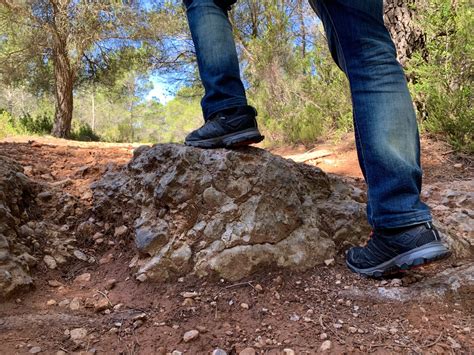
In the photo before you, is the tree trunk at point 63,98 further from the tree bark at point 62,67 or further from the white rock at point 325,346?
the white rock at point 325,346

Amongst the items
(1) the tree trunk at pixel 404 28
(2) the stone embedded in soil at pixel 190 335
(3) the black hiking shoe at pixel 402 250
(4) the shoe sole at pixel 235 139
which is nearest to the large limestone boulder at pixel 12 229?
(2) the stone embedded in soil at pixel 190 335

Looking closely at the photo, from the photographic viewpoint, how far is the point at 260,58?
227 inches

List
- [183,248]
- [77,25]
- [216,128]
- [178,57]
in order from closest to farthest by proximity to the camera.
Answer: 1. [183,248]
2. [216,128]
3. [77,25]
4. [178,57]

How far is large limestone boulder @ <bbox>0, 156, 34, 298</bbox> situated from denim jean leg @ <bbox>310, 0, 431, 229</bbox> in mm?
1048

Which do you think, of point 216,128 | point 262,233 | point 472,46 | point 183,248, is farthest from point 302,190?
point 472,46

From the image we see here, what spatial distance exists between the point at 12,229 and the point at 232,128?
2.73 feet

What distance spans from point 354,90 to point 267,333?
698 millimetres

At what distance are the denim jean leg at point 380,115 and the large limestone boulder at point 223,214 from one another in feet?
1.23

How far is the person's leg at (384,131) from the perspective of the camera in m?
0.95

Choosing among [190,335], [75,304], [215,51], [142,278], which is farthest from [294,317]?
[215,51]

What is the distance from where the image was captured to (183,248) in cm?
124

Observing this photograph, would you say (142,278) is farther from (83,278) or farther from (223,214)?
(223,214)

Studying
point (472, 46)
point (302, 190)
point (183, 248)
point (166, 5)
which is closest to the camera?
point (183, 248)

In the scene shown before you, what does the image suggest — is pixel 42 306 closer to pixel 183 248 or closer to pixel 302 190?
pixel 183 248
